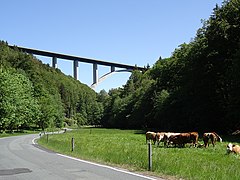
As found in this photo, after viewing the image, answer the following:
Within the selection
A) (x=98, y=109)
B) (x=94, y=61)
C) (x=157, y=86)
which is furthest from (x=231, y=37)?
(x=98, y=109)

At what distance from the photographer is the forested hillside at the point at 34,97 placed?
2500 inches

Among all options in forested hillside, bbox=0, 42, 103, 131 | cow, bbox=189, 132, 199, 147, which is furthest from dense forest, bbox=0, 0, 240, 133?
cow, bbox=189, 132, 199, 147

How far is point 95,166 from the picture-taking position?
14508 millimetres

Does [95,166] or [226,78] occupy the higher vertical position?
[226,78]

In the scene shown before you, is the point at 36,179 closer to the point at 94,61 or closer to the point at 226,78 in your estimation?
the point at 226,78

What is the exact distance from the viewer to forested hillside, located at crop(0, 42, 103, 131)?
208 feet

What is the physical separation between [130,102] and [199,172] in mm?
91786

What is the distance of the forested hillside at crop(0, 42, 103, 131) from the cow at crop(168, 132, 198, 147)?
41.0 meters

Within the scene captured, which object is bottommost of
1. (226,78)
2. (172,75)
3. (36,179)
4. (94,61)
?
(36,179)

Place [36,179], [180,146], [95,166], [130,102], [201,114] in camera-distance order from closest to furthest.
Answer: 1. [36,179]
2. [95,166]
3. [180,146]
4. [201,114]
5. [130,102]

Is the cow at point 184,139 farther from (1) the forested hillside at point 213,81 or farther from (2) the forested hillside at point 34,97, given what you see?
(2) the forested hillside at point 34,97

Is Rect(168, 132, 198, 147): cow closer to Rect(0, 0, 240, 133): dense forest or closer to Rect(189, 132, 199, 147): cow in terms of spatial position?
Rect(189, 132, 199, 147): cow

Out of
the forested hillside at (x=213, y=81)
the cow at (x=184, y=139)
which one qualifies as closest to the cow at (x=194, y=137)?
the cow at (x=184, y=139)

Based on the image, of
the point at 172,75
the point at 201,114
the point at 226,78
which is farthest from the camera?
the point at 172,75
